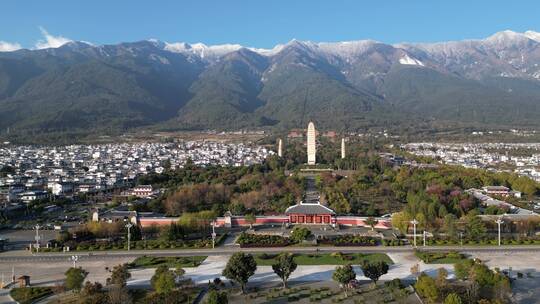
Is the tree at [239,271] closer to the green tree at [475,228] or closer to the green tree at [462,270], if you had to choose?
the green tree at [462,270]

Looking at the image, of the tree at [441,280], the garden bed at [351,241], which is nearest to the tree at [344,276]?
the tree at [441,280]

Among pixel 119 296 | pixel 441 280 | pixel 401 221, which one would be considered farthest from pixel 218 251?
pixel 441 280

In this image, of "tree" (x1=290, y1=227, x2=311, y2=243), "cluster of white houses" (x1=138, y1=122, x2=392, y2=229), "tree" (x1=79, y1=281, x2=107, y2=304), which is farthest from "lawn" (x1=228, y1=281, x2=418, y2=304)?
"cluster of white houses" (x1=138, y1=122, x2=392, y2=229)

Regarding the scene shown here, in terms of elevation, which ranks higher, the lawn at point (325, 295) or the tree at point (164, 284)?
the tree at point (164, 284)

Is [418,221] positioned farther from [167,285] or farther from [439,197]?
[167,285]

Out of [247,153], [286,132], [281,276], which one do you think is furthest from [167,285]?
[286,132]

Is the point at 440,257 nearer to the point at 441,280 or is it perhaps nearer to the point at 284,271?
the point at 441,280
